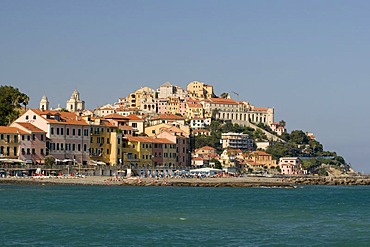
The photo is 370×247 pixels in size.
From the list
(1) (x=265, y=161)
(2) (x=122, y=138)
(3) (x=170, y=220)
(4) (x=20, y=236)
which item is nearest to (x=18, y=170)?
(2) (x=122, y=138)

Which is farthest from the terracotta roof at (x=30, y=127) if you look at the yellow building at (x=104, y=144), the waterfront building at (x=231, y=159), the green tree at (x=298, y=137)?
the green tree at (x=298, y=137)

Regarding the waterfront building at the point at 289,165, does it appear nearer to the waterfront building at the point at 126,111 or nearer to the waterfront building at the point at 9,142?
the waterfront building at the point at 126,111

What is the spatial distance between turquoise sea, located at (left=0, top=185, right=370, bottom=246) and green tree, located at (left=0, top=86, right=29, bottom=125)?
123ft

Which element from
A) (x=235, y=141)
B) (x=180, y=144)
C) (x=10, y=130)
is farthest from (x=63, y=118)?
(x=235, y=141)

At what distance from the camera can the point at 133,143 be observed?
10100 centimetres

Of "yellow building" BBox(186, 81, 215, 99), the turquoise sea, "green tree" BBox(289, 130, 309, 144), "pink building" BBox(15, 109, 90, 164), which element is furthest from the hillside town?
the turquoise sea

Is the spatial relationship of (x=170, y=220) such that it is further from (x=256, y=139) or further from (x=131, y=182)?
(x=256, y=139)

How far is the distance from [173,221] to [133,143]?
58313 millimetres

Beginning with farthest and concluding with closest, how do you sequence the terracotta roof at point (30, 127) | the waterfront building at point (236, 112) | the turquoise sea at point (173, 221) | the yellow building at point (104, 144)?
the waterfront building at point (236, 112)
the yellow building at point (104, 144)
the terracotta roof at point (30, 127)
the turquoise sea at point (173, 221)

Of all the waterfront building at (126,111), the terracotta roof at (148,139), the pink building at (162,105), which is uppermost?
the pink building at (162,105)

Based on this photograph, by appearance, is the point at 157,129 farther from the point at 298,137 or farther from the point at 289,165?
the point at 298,137

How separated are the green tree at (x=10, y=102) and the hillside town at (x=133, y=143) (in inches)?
151

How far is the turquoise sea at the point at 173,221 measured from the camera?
115ft

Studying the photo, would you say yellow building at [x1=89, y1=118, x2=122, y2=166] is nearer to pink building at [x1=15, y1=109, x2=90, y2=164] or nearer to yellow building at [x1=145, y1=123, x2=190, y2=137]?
pink building at [x1=15, y1=109, x2=90, y2=164]
